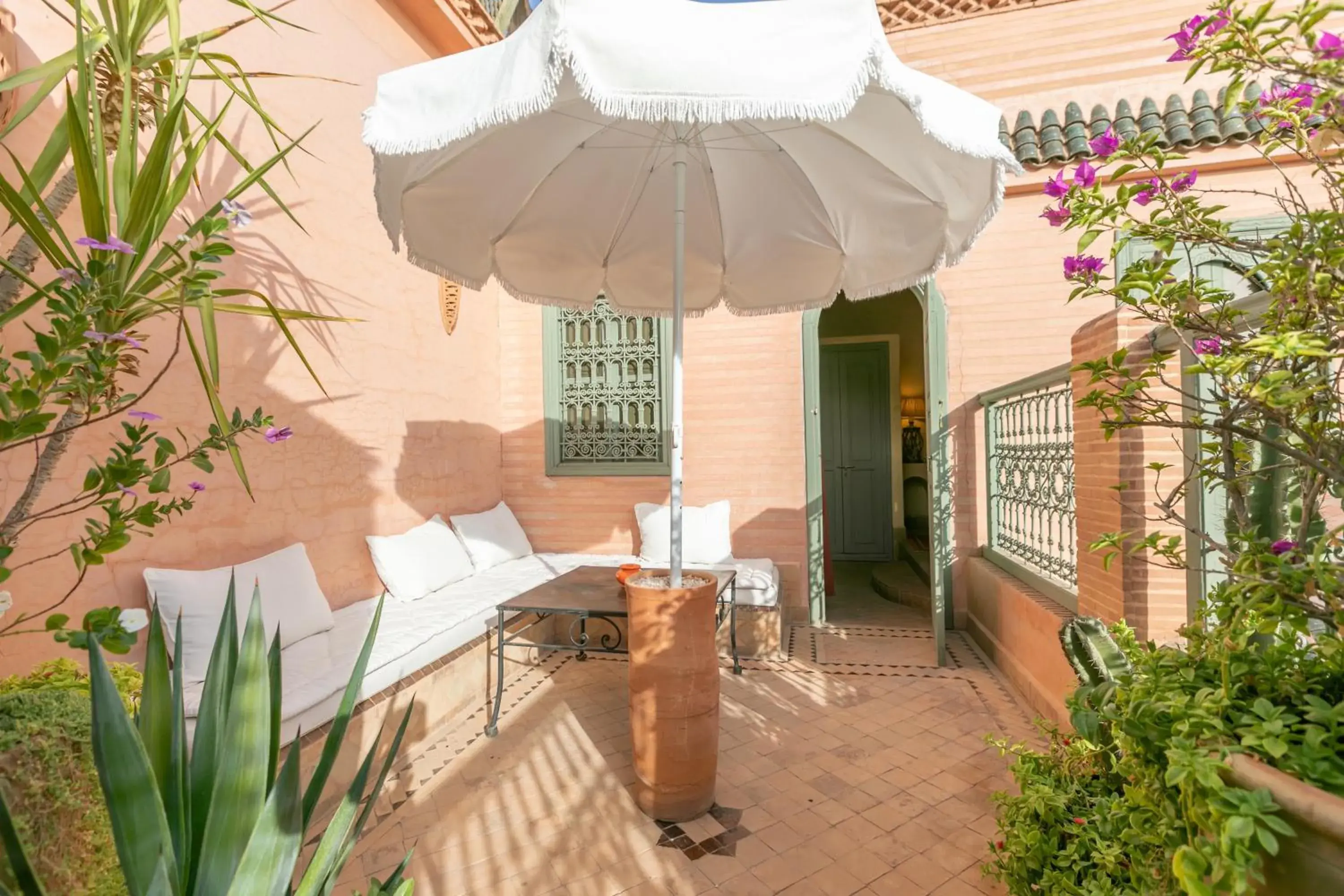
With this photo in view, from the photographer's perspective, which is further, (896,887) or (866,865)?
(866,865)

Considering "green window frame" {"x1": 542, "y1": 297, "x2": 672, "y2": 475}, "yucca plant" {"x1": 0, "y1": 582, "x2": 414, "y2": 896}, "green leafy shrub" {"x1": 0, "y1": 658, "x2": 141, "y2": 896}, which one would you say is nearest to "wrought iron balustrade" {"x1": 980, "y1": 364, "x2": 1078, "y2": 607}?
"green window frame" {"x1": 542, "y1": 297, "x2": 672, "y2": 475}

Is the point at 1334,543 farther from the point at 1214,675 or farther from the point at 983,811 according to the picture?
the point at 983,811

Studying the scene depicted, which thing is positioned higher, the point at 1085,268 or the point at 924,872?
the point at 1085,268

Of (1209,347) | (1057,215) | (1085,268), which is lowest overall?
(1209,347)

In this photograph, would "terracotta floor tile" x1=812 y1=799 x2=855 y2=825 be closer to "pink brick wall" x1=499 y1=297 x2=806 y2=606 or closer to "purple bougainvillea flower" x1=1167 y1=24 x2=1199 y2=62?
"purple bougainvillea flower" x1=1167 y1=24 x2=1199 y2=62

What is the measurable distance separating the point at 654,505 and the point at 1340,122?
14.6 ft

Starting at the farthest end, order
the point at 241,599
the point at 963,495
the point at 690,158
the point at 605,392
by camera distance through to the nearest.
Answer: the point at 605,392, the point at 963,495, the point at 690,158, the point at 241,599

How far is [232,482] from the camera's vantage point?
2.94 metres

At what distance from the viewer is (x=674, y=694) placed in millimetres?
2248

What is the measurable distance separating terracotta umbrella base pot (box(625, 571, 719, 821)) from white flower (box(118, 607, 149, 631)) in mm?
1408

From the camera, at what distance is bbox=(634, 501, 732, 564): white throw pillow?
472 cm

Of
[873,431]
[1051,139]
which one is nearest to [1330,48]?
[1051,139]

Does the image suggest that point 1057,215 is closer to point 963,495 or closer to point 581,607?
point 581,607

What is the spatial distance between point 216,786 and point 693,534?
3781mm
